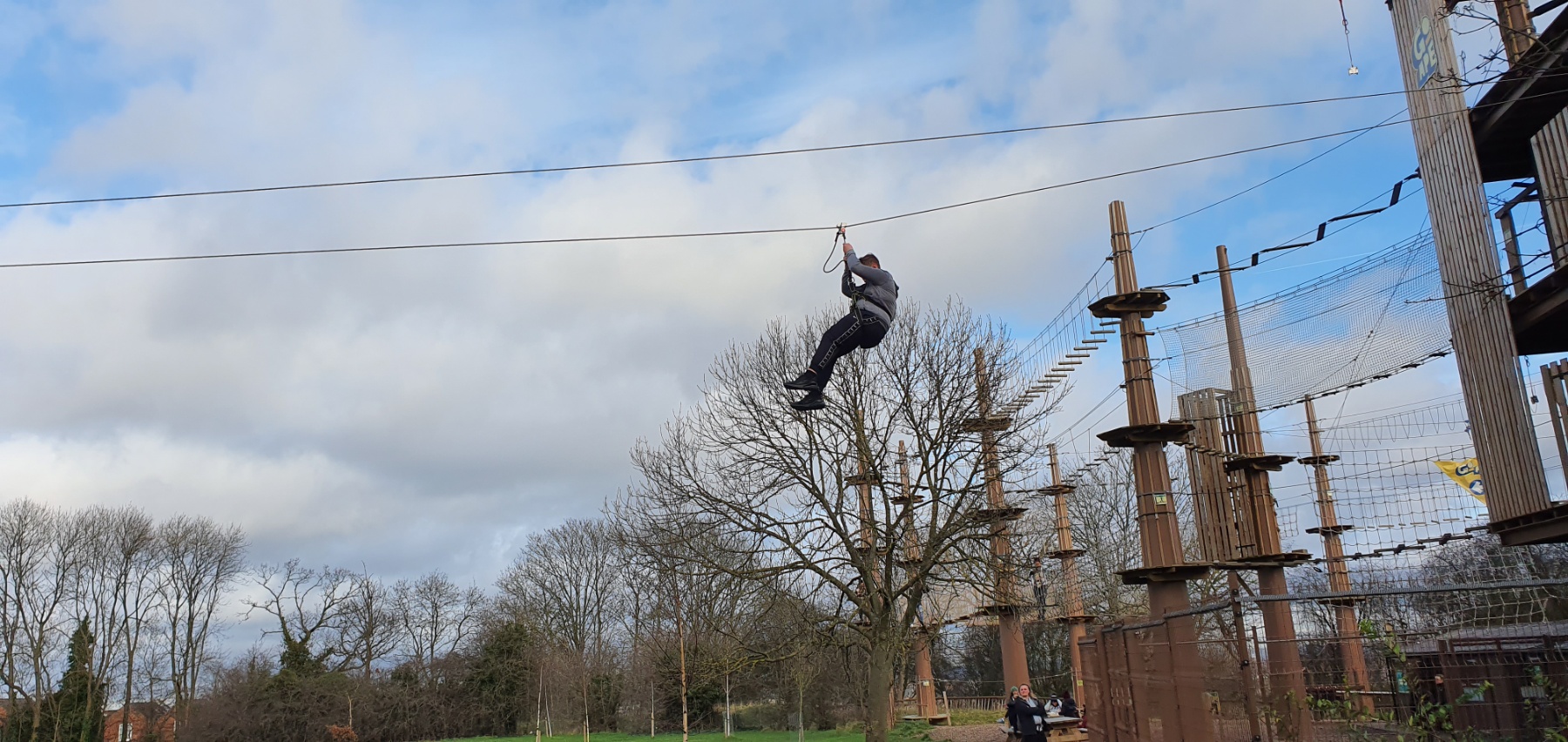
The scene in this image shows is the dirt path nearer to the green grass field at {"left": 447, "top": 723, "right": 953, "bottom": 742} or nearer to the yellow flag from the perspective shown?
the green grass field at {"left": 447, "top": 723, "right": 953, "bottom": 742}

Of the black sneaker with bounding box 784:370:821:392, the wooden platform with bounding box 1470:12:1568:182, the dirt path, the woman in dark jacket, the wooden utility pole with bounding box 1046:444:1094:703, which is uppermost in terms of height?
the wooden platform with bounding box 1470:12:1568:182

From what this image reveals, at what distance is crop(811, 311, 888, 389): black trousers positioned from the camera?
37.7 feet

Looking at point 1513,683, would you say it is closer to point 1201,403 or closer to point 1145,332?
point 1145,332

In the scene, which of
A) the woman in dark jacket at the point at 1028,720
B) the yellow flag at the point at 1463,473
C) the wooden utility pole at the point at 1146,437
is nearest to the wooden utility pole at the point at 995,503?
the wooden utility pole at the point at 1146,437

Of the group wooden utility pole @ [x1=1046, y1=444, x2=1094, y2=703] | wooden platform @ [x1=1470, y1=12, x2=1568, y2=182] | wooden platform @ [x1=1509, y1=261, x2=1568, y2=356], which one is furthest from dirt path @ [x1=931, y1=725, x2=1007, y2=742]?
wooden platform @ [x1=1470, y1=12, x2=1568, y2=182]

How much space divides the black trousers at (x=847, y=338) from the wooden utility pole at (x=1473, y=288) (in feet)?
26.1

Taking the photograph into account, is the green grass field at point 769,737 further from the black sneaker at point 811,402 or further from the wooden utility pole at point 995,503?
the black sneaker at point 811,402

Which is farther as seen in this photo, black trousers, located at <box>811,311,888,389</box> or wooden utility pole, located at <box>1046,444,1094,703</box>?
wooden utility pole, located at <box>1046,444,1094,703</box>

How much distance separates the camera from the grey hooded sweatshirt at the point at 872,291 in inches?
445

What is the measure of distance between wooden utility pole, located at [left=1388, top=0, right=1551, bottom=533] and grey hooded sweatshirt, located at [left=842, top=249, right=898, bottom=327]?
7651 mm

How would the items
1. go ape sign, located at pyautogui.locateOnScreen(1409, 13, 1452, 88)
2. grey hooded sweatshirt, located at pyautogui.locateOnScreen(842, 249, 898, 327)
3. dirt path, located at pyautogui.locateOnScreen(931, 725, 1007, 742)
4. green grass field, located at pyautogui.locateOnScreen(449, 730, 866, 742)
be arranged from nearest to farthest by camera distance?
grey hooded sweatshirt, located at pyautogui.locateOnScreen(842, 249, 898, 327) → go ape sign, located at pyautogui.locateOnScreen(1409, 13, 1452, 88) → dirt path, located at pyautogui.locateOnScreen(931, 725, 1007, 742) → green grass field, located at pyautogui.locateOnScreen(449, 730, 866, 742)

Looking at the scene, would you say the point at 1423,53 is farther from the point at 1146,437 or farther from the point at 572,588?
the point at 572,588

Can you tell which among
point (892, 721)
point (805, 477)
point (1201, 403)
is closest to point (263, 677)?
point (892, 721)

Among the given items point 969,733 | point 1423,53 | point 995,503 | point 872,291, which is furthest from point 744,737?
point 1423,53
